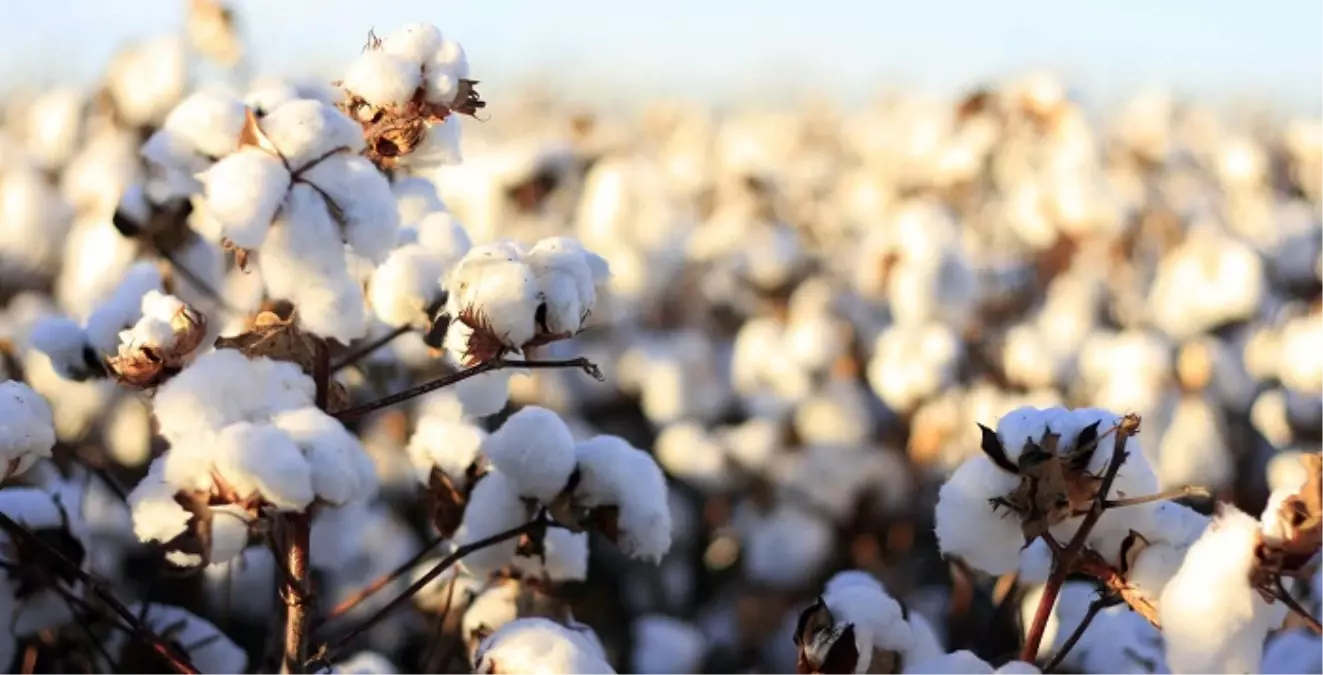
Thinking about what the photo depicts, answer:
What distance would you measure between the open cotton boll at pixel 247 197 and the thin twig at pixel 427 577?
28cm

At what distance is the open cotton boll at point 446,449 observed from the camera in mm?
1525

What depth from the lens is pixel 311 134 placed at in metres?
1.21

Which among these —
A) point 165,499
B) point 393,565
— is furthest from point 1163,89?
point 165,499

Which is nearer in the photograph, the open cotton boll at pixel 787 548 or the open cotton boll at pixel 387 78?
the open cotton boll at pixel 387 78

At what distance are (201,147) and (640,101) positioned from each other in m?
12.4

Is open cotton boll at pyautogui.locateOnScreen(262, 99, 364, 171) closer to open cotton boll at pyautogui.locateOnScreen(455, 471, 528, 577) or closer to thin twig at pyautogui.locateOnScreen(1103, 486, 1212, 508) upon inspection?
open cotton boll at pyautogui.locateOnScreen(455, 471, 528, 577)

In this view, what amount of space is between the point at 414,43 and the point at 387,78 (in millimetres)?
36

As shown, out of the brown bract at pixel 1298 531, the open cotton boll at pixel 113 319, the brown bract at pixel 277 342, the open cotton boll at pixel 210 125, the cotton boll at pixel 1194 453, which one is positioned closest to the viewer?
the brown bract at pixel 1298 531

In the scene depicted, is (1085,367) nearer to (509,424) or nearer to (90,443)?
(90,443)

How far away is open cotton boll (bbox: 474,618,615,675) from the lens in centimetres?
114

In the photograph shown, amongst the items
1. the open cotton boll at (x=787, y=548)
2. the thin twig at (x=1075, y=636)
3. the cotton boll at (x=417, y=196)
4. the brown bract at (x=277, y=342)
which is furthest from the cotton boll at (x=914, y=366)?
the brown bract at (x=277, y=342)

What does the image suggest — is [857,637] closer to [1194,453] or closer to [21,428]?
[21,428]

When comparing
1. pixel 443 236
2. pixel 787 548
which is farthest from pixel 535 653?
pixel 787 548

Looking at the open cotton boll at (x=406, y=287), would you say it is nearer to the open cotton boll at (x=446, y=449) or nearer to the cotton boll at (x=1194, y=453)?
the open cotton boll at (x=446, y=449)
